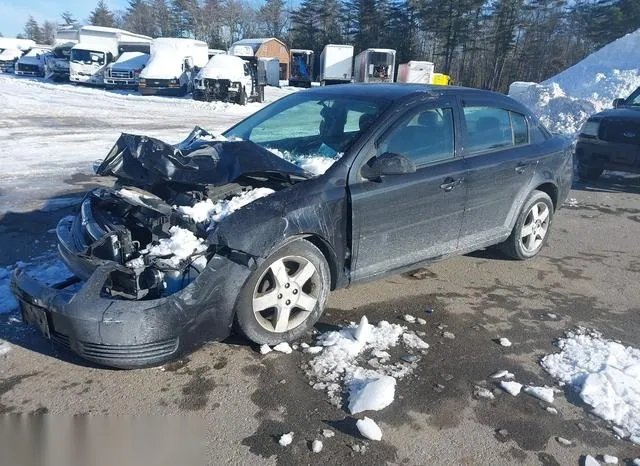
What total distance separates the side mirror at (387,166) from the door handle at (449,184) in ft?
1.70

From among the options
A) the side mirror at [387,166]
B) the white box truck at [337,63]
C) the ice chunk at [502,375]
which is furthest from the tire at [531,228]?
the white box truck at [337,63]

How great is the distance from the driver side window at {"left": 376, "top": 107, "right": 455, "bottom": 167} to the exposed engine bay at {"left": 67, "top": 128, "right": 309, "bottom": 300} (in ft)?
2.69

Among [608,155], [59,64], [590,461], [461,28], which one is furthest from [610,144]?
[461,28]

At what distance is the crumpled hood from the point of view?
3.64 m

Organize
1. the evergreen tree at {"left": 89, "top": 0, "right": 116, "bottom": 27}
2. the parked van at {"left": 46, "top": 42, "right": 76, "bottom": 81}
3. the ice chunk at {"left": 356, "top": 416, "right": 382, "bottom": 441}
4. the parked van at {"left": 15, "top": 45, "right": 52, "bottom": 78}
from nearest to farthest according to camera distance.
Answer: the ice chunk at {"left": 356, "top": 416, "right": 382, "bottom": 441} < the parked van at {"left": 46, "top": 42, "right": 76, "bottom": 81} < the parked van at {"left": 15, "top": 45, "right": 52, "bottom": 78} < the evergreen tree at {"left": 89, "top": 0, "right": 116, "bottom": 27}

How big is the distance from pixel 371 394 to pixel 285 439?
583 millimetres

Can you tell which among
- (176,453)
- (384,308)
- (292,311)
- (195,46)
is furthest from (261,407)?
(195,46)

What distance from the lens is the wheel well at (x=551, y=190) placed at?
546 cm

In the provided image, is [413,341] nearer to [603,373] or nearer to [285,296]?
[285,296]

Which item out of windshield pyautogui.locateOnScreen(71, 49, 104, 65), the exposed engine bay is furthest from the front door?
windshield pyautogui.locateOnScreen(71, 49, 104, 65)

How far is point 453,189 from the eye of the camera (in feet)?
14.2

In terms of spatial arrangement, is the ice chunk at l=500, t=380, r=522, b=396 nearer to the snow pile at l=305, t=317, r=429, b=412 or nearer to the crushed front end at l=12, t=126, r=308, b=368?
the snow pile at l=305, t=317, r=429, b=412

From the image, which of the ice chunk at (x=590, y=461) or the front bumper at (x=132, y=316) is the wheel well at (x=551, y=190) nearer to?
the ice chunk at (x=590, y=461)

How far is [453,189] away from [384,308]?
1.13 meters
